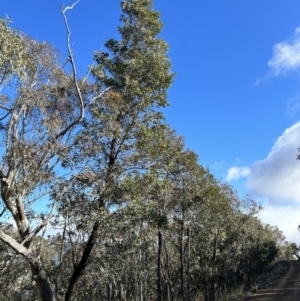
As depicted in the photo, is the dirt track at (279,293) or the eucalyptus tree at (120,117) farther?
A: the dirt track at (279,293)

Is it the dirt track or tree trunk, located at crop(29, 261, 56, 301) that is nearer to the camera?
tree trunk, located at crop(29, 261, 56, 301)

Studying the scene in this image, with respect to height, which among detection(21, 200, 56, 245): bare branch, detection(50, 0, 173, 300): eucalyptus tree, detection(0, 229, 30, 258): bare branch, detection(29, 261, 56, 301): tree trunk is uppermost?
detection(50, 0, 173, 300): eucalyptus tree

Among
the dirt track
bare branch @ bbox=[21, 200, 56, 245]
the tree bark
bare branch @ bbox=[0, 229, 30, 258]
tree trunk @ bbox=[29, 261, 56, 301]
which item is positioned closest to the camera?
bare branch @ bbox=[0, 229, 30, 258]

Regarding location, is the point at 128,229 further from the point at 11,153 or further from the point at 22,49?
the point at 22,49

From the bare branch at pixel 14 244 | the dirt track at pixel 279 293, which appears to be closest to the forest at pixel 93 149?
the bare branch at pixel 14 244

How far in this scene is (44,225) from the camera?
11.3 metres

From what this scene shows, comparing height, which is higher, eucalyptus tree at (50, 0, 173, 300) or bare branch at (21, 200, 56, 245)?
→ eucalyptus tree at (50, 0, 173, 300)

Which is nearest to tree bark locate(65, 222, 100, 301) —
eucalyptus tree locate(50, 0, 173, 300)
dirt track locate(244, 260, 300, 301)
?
eucalyptus tree locate(50, 0, 173, 300)

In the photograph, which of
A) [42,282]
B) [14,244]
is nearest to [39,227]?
[14,244]

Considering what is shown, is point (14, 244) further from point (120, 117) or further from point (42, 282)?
point (120, 117)

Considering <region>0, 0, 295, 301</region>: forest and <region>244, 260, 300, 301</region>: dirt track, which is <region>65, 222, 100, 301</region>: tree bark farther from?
<region>244, 260, 300, 301</region>: dirt track

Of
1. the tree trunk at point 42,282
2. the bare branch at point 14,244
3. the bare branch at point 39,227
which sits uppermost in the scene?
the bare branch at point 39,227

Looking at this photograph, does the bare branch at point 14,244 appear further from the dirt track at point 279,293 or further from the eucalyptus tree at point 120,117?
the dirt track at point 279,293

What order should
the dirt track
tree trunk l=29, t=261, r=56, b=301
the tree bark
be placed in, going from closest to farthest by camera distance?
tree trunk l=29, t=261, r=56, b=301 → the tree bark → the dirt track
